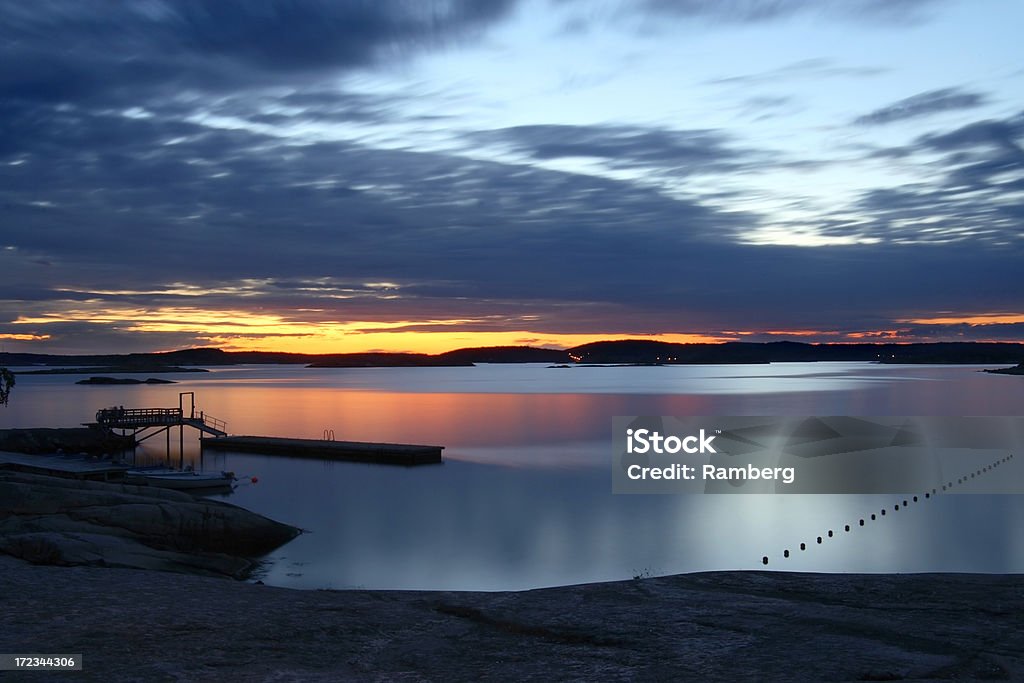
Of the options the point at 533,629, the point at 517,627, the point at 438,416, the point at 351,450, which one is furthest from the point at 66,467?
the point at 438,416

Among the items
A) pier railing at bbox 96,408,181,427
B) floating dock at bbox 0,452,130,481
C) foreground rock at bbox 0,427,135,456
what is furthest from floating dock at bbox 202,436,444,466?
floating dock at bbox 0,452,130,481

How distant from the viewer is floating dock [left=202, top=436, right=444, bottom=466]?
57.6m

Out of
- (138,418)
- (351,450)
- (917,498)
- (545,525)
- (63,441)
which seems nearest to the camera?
(545,525)

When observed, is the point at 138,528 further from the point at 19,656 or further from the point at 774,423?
the point at 774,423

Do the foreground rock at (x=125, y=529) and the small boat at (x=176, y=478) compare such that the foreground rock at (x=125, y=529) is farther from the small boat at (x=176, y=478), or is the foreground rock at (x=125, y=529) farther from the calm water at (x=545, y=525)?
the small boat at (x=176, y=478)

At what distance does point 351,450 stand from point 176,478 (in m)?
15.5

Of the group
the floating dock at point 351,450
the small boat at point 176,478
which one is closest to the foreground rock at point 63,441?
the floating dock at point 351,450

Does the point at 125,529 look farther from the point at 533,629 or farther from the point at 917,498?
the point at 917,498

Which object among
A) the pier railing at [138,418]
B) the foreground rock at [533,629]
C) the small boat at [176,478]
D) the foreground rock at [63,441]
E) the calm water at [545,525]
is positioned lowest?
the calm water at [545,525]

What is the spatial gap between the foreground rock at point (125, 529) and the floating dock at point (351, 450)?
24920mm

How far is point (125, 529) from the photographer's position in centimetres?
2480

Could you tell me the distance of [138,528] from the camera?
82.6 feet

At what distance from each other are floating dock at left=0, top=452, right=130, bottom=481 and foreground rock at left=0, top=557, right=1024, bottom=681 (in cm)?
2760

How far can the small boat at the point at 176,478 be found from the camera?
4344 centimetres
